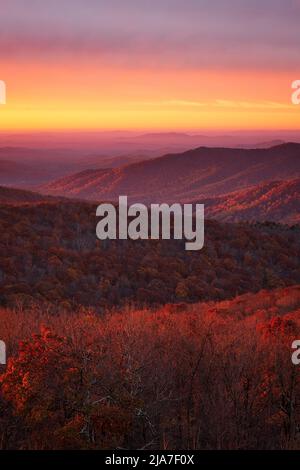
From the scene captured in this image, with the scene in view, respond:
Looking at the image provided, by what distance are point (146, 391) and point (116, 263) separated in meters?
21.3

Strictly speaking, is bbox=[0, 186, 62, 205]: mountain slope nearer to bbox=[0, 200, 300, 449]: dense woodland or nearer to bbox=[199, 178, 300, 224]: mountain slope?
bbox=[0, 200, 300, 449]: dense woodland

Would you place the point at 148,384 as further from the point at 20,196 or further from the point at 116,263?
the point at 20,196

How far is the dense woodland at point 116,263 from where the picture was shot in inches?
1023

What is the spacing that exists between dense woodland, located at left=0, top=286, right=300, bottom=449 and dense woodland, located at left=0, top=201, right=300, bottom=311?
37.6ft

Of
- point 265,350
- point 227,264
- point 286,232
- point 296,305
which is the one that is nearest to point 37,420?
point 265,350

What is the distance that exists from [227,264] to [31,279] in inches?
580

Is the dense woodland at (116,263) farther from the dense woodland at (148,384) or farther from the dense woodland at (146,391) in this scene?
the dense woodland at (146,391)

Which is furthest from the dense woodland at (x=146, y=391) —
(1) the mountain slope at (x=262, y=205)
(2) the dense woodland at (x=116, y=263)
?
(1) the mountain slope at (x=262, y=205)

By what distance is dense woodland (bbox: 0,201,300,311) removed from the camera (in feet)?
85.3

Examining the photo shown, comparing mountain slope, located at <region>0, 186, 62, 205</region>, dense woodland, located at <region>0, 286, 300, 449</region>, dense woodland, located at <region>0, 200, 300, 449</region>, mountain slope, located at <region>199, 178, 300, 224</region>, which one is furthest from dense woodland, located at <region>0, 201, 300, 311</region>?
mountain slope, located at <region>199, 178, 300, 224</region>

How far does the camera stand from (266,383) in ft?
31.4

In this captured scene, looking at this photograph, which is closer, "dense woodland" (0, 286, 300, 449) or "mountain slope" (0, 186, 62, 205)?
"dense woodland" (0, 286, 300, 449)

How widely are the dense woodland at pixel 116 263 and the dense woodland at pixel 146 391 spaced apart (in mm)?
11472

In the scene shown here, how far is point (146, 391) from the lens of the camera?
9.50 m
